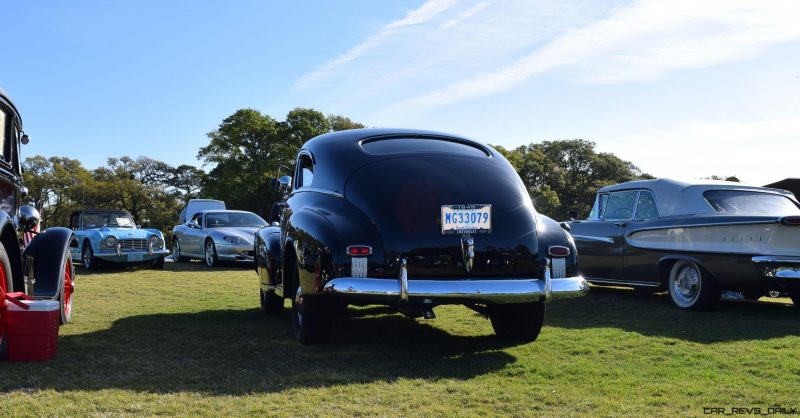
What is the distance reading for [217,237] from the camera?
51.1 ft

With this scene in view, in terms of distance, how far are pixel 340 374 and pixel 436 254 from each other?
1029 mm

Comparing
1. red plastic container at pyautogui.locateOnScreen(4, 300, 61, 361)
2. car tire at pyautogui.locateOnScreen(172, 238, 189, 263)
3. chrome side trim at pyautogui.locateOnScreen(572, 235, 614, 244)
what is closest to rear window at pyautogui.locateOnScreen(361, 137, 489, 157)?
red plastic container at pyautogui.locateOnScreen(4, 300, 61, 361)

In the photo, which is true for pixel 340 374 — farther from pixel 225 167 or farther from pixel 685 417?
pixel 225 167

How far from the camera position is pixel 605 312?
745 centimetres

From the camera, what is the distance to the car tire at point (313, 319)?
508 cm

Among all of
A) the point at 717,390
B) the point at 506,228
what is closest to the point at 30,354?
the point at 506,228

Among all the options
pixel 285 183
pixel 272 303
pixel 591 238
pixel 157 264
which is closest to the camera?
pixel 285 183

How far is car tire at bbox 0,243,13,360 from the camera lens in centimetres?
449

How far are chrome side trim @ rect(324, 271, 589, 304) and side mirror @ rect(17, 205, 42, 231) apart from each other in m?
2.89

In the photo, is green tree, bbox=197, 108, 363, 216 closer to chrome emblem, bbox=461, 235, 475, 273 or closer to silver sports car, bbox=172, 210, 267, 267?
silver sports car, bbox=172, 210, 267, 267

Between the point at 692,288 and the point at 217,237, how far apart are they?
428 inches

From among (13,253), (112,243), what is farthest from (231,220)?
(13,253)

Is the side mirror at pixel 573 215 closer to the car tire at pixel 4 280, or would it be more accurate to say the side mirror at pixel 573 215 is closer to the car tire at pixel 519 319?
the car tire at pixel 519 319

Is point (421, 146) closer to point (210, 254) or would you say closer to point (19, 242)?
point (19, 242)
